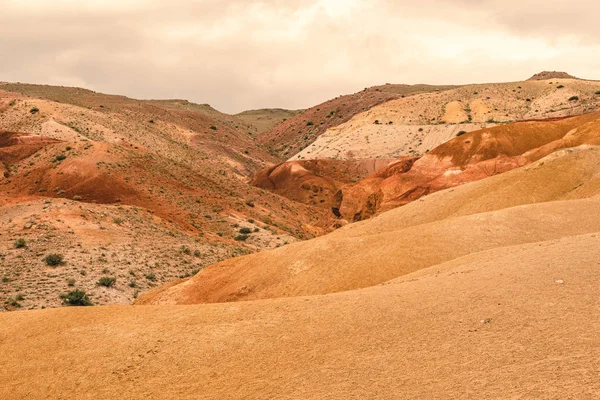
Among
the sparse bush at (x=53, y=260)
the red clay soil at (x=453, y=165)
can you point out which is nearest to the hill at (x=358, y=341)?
the sparse bush at (x=53, y=260)

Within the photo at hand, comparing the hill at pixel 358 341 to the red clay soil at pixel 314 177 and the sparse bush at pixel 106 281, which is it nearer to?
the sparse bush at pixel 106 281

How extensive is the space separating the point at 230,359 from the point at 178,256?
100 feet

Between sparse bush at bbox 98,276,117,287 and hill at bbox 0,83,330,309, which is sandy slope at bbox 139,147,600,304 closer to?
sparse bush at bbox 98,276,117,287

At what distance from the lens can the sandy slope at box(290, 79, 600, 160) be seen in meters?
95.2

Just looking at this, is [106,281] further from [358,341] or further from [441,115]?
[441,115]

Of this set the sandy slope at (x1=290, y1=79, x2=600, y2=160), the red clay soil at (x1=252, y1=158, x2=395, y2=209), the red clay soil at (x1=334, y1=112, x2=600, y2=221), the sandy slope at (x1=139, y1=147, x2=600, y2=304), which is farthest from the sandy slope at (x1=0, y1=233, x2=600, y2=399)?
the sandy slope at (x1=290, y1=79, x2=600, y2=160)

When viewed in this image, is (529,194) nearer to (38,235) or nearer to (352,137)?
(38,235)

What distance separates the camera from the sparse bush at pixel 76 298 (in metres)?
31.6

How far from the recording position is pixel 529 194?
3303cm

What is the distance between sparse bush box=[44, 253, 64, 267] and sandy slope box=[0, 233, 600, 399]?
2003 cm

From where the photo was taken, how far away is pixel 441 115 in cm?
10438

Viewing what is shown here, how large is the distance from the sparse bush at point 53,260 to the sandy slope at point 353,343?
65.7 ft

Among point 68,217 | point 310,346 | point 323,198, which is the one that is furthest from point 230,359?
point 323,198

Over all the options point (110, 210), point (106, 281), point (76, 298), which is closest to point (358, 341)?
point (76, 298)
